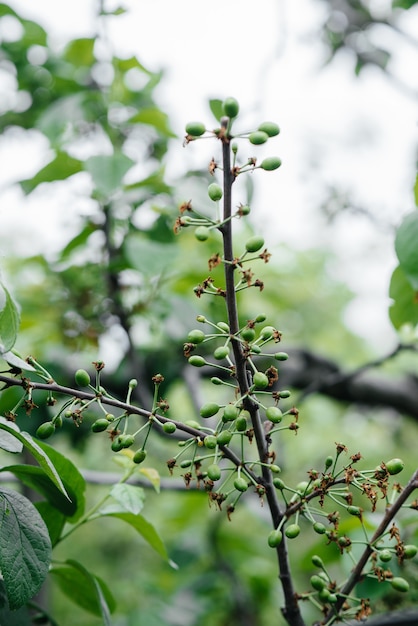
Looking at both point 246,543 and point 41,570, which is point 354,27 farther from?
point 41,570

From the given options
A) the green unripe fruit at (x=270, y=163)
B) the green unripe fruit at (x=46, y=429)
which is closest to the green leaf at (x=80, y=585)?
the green unripe fruit at (x=46, y=429)

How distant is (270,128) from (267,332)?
17 centimetres

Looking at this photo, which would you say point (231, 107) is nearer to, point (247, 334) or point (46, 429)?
point (247, 334)

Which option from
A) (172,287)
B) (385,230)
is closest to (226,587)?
(172,287)

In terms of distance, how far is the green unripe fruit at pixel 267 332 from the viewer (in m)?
0.53

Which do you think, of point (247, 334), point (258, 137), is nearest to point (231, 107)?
point (258, 137)

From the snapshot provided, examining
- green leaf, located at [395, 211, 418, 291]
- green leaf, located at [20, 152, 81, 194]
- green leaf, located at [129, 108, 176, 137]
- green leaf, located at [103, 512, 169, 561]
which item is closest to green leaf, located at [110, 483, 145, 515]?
green leaf, located at [103, 512, 169, 561]

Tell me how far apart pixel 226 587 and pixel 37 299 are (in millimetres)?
1104

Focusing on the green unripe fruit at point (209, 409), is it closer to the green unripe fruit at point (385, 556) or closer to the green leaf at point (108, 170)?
the green unripe fruit at point (385, 556)

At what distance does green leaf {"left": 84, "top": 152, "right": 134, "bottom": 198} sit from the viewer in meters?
1.25

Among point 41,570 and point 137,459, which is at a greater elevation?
point 137,459

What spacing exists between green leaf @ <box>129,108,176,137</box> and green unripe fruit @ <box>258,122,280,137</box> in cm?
103

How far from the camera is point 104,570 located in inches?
122

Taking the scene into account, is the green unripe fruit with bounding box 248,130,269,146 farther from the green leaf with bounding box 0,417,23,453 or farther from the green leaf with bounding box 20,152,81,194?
the green leaf with bounding box 20,152,81,194
